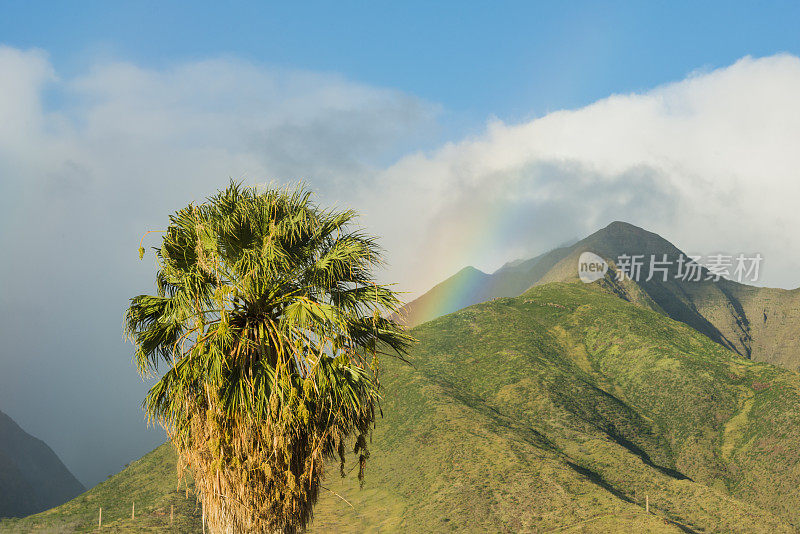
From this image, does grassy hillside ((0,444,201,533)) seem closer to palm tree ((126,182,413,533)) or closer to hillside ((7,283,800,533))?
hillside ((7,283,800,533))

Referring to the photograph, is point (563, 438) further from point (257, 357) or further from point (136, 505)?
point (257, 357)

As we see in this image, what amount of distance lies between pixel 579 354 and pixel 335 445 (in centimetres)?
11532

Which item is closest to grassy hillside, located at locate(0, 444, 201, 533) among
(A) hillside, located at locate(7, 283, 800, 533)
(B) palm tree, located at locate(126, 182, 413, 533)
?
(A) hillside, located at locate(7, 283, 800, 533)

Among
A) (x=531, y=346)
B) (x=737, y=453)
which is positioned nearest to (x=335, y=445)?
(x=737, y=453)

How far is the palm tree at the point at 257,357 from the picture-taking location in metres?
11.0

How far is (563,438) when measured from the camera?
88250 millimetres

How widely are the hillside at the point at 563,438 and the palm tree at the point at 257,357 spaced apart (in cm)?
5077

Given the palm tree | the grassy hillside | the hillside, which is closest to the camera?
the palm tree

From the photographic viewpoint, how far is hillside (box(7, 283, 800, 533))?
65625 millimetres

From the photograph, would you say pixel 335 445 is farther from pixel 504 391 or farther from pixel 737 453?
pixel 737 453

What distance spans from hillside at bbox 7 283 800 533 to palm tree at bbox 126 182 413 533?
1999 inches

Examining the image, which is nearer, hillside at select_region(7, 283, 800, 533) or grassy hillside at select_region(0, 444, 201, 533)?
grassy hillside at select_region(0, 444, 201, 533)

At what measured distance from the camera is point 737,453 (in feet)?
308

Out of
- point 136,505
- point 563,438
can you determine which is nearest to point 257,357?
point 136,505
